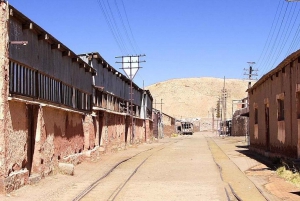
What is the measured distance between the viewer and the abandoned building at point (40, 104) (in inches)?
512

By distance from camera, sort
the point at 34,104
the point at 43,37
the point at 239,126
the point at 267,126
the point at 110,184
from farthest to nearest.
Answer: the point at 239,126 → the point at 267,126 → the point at 43,37 → the point at 110,184 → the point at 34,104

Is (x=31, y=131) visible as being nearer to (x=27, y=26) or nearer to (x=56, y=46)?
(x=27, y=26)

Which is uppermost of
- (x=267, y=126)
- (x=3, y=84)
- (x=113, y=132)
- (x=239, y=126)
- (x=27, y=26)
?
(x=27, y=26)

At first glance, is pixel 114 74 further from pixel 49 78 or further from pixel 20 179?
pixel 20 179

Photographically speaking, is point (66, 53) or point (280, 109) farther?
point (280, 109)

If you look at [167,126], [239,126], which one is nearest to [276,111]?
[239,126]

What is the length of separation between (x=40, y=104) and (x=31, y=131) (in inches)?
38.7

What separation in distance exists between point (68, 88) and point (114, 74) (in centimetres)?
1572

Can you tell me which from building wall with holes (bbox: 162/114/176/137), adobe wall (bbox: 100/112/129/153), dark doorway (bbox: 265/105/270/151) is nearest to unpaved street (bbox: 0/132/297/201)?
dark doorway (bbox: 265/105/270/151)

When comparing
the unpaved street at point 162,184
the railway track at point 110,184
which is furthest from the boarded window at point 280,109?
the railway track at point 110,184

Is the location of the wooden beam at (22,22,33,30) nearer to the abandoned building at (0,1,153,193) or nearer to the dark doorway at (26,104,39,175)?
the abandoned building at (0,1,153,193)

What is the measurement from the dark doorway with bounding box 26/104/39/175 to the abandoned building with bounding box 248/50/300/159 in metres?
10.5

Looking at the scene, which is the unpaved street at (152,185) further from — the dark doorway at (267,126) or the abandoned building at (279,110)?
the dark doorway at (267,126)

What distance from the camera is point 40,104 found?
15773mm
